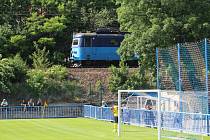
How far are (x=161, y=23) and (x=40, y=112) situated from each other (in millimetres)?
12783

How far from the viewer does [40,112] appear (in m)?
50.2

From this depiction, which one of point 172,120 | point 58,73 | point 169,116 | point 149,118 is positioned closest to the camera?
point 172,120

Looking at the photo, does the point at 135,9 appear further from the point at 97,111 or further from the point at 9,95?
the point at 9,95

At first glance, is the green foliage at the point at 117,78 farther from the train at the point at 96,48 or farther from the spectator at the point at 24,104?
the spectator at the point at 24,104

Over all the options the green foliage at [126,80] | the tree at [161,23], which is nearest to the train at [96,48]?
the green foliage at [126,80]

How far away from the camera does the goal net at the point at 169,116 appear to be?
28.4 m

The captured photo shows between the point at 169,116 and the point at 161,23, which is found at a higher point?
the point at 161,23

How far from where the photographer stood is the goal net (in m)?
28.4

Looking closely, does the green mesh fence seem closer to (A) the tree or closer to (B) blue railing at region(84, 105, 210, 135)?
(B) blue railing at region(84, 105, 210, 135)

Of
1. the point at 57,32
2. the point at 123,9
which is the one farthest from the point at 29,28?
the point at 123,9

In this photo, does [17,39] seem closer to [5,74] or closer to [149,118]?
[5,74]

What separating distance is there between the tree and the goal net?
27.0 ft

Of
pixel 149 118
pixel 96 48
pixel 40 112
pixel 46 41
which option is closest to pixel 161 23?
pixel 40 112

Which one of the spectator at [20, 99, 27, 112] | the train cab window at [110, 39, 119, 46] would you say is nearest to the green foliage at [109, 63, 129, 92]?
the train cab window at [110, 39, 119, 46]
